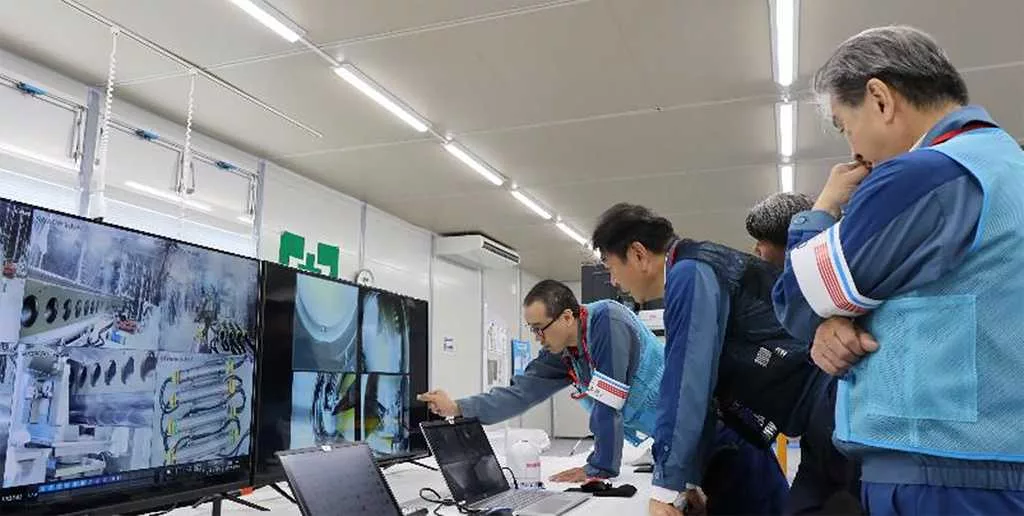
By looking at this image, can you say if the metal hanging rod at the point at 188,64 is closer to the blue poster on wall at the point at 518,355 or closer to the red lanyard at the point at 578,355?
the red lanyard at the point at 578,355

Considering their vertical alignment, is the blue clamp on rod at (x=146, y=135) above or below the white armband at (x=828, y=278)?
above

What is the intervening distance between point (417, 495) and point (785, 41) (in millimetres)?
3229

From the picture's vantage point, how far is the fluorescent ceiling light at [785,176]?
6.16m

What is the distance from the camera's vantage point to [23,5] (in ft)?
11.5

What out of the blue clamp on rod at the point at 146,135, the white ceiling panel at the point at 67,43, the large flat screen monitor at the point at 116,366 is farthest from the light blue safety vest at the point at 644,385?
the blue clamp on rod at the point at 146,135

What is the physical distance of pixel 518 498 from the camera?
6.13 ft

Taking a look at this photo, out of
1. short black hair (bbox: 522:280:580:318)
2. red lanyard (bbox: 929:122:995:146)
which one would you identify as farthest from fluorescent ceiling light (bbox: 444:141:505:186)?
red lanyard (bbox: 929:122:995:146)

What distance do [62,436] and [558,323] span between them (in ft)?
5.87

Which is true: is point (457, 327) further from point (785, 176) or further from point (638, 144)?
point (785, 176)

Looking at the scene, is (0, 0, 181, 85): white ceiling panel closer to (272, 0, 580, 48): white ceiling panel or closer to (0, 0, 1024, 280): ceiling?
(0, 0, 1024, 280): ceiling

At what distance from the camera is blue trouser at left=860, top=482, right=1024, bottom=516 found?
31.9 inches

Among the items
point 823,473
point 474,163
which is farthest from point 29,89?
point 823,473

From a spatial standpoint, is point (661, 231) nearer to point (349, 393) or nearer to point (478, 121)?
point (349, 393)

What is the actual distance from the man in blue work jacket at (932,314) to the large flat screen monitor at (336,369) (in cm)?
112
